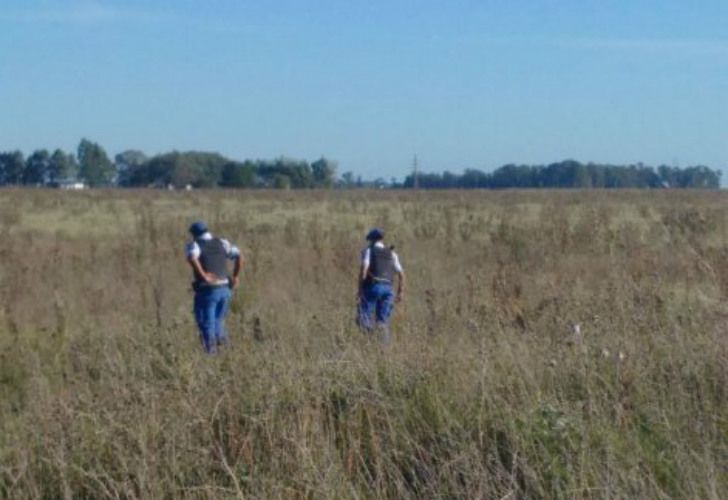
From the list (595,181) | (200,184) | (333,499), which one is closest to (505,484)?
(333,499)

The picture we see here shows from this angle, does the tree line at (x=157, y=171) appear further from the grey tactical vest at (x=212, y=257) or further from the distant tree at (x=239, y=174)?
the grey tactical vest at (x=212, y=257)

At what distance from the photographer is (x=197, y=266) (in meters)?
14.0

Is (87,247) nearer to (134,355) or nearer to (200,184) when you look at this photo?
(134,355)

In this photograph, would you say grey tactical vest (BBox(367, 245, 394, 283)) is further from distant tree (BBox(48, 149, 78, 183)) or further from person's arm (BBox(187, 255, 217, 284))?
distant tree (BBox(48, 149, 78, 183))

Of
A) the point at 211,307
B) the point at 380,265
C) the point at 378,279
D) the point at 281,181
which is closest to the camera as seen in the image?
the point at 211,307

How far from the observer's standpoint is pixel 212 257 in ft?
46.6

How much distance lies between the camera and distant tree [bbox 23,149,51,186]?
119556 millimetres

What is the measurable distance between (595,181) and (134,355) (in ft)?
361

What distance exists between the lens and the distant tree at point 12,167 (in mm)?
115812

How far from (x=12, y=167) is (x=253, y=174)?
23.9 metres

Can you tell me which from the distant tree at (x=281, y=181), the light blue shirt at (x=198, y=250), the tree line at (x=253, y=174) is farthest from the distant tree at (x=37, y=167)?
the light blue shirt at (x=198, y=250)

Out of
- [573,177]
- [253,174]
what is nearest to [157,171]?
[253,174]

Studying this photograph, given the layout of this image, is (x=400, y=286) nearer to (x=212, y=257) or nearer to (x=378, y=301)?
(x=378, y=301)

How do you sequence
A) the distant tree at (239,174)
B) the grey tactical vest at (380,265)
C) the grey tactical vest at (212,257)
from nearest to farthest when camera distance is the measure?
1. the grey tactical vest at (212,257)
2. the grey tactical vest at (380,265)
3. the distant tree at (239,174)
